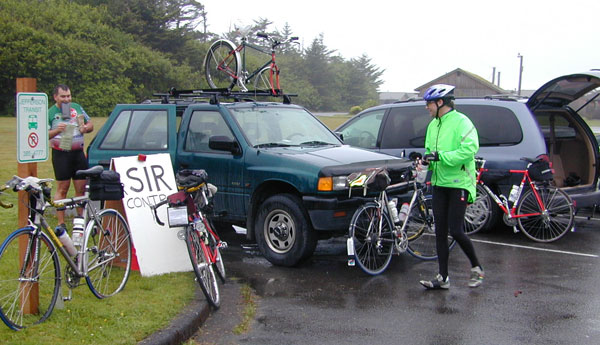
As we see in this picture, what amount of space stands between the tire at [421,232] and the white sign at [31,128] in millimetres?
4128

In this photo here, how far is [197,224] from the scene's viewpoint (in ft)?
19.9

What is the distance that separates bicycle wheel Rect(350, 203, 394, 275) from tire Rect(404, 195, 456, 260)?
37 cm

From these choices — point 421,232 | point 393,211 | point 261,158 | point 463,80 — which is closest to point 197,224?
point 261,158

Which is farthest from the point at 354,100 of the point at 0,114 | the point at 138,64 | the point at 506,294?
the point at 506,294

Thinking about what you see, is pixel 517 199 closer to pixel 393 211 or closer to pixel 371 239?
pixel 393 211

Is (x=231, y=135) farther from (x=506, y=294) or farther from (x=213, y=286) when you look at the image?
(x=506, y=294)

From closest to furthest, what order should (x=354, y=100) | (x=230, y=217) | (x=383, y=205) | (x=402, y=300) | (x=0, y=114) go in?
(x=402, y=300), (x=383, y=205), (x=230, y=217), (x=0, y=114), (x=354, y=100)

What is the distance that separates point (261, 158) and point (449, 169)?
7.63ft

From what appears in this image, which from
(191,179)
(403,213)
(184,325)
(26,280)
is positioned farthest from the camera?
(403,213)

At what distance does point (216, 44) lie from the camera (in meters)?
12.0

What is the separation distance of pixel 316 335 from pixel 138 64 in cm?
4525

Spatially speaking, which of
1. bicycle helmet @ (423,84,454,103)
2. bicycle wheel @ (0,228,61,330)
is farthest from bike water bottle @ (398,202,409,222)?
bicycle wheel @ (0,228,61,330)

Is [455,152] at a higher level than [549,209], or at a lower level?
higher

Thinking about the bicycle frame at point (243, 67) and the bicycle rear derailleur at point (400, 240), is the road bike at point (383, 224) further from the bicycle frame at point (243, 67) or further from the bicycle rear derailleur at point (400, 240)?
the bicycle frame at point (243, 67)
